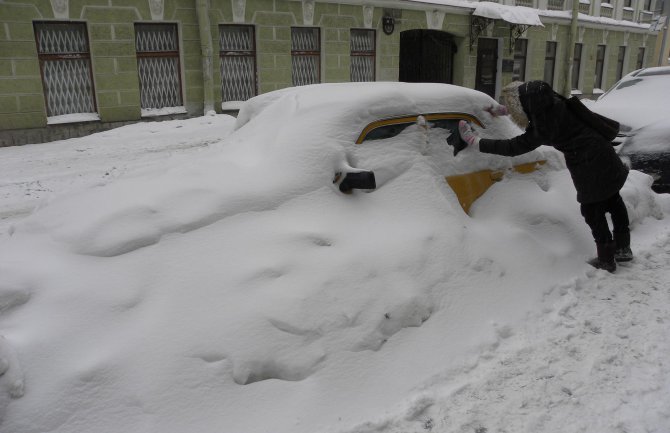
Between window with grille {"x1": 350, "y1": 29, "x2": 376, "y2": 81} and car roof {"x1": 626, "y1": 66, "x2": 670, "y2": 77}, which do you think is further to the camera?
window with grille {"x1": 350, "y1": 29, "x2": 376, "y2": 81}

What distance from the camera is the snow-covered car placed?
233 inches

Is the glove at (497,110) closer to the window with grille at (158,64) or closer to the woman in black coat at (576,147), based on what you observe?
the woman in black coat at (576,147)

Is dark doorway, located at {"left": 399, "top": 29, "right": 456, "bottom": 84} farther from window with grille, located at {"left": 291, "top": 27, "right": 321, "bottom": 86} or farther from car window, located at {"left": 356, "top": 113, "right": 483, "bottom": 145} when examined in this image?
car window, located at {"left": 356, "top": 113, "right": 483, "bottom": 145}

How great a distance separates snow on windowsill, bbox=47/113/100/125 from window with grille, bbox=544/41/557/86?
16.8 m

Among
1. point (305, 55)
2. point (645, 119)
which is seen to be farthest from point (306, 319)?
point (305, 55)

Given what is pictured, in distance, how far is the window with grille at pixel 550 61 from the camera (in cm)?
2070

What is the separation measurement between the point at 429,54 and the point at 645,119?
39.9 ft

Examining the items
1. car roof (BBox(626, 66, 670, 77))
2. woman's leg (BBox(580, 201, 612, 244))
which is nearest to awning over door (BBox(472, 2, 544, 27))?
car roof (BBox(626, 66, 670, 77))

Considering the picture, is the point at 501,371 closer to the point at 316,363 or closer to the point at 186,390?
the point at 316,363

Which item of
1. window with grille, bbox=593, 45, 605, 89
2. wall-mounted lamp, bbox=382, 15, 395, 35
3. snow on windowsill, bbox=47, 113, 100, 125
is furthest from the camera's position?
window with grille, bbox=593, 45, 605, 89

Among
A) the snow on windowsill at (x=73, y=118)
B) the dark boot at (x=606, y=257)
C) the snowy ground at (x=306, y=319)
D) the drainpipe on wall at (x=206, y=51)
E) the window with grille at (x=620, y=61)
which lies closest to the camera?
the snowy ground at (x=306, y=319)

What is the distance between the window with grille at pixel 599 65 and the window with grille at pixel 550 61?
334 cm

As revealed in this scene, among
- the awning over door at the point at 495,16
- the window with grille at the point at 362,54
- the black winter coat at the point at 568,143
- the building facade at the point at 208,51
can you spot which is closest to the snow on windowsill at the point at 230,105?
the building facade at the point at 208,51

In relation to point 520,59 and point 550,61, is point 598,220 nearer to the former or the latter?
point 520,59
